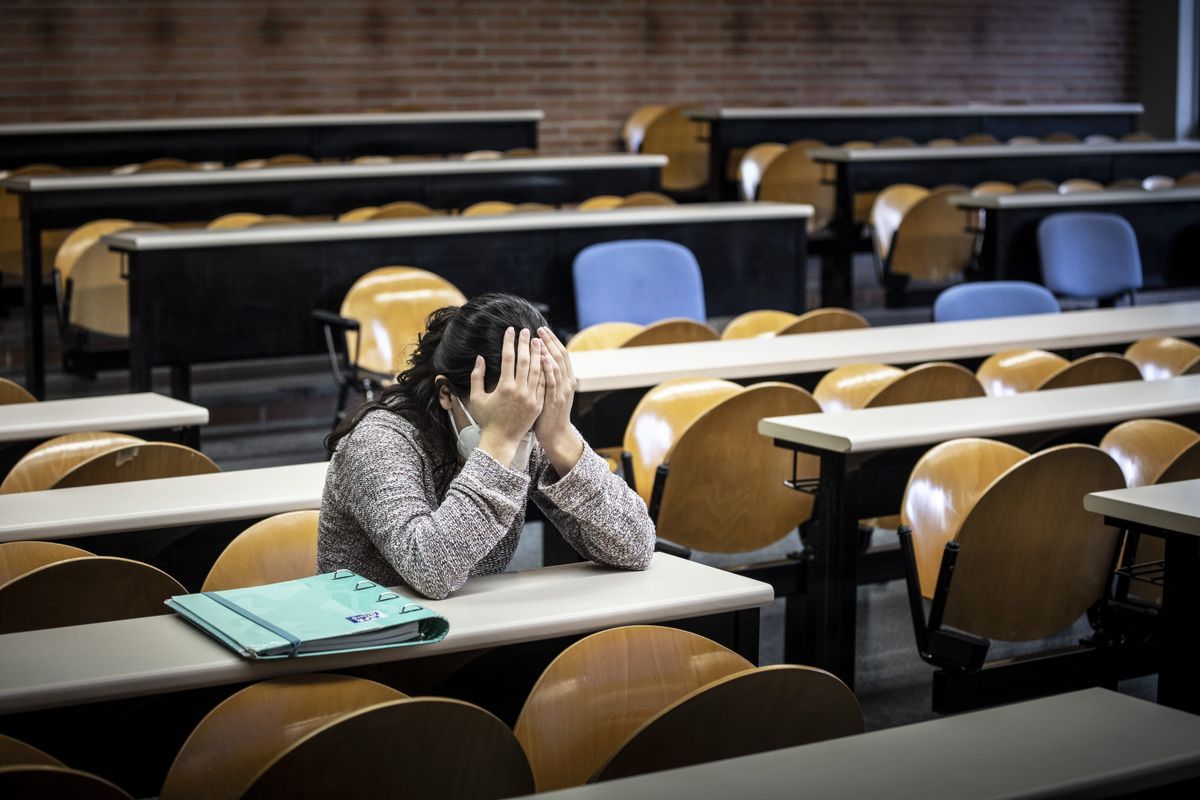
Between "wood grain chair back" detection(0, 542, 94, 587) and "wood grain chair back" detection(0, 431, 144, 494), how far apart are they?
62cm

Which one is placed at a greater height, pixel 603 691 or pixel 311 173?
pixel 311 173

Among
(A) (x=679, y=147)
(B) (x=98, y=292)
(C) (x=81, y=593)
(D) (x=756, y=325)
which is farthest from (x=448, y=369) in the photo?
(A) (x=679, y=147)

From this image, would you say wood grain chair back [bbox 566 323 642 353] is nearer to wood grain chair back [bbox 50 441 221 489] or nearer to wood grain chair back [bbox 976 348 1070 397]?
wood grain chair back [bbox 976 348 1070 397]

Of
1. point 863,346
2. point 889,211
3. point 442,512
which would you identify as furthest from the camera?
point 889,211

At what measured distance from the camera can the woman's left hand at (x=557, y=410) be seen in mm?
2205

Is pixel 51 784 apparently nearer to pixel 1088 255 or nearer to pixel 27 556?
pixel 27 556

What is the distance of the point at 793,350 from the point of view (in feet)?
13.8

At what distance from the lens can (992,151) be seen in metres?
8.34

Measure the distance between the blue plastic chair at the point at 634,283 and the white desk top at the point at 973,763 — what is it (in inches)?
163

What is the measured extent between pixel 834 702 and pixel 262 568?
3.56ft

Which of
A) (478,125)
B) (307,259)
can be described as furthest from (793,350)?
(478,125)

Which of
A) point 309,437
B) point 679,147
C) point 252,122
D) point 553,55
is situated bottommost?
point 309,437

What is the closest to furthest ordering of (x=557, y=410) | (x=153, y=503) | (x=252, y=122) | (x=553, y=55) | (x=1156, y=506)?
(x=557, y=410) → (x=1156, y=506) → (x=153, y=503) → (x=252, y=122) → (x=553, y=55)

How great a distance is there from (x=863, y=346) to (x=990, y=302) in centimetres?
119
